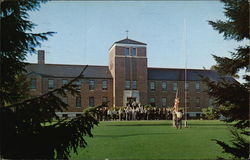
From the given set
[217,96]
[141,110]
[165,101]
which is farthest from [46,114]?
[165,101]

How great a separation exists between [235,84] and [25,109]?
265 cm

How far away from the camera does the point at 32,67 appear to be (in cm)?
330

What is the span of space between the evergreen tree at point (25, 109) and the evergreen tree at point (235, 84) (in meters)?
1.86

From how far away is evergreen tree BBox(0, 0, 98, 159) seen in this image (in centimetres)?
260

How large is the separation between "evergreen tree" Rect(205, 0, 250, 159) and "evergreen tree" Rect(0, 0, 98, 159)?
186 centimetres

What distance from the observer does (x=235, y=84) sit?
3.94 meters

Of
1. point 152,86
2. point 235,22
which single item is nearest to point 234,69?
point 235,22

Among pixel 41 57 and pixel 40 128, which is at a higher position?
pixel 41 57

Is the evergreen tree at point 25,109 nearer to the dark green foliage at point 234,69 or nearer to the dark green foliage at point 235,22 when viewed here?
the dark green foliage at point 234,69

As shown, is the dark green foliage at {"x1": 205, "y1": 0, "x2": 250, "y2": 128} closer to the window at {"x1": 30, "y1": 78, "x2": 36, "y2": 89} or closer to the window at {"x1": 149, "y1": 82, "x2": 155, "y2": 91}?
the window at {"x1": 30, "y1": 78, "x2": 36, "y2": 89}

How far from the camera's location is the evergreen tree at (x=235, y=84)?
381cm

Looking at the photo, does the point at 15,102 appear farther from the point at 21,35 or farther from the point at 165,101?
the point at 165,101

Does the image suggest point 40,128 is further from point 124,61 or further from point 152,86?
point 152,86

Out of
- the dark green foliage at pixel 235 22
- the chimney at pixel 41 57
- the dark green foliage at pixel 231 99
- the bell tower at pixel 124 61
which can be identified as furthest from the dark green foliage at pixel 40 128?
the dark green foliage at pixel 235 22
